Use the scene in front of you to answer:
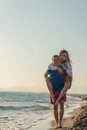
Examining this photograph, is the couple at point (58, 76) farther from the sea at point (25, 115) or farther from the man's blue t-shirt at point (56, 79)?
the sea at point (25, 115)

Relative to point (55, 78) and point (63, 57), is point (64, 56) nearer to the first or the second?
point (63, 57)

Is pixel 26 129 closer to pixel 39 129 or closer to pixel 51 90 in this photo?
pixel 39 129

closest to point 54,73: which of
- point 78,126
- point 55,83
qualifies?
point 55,83

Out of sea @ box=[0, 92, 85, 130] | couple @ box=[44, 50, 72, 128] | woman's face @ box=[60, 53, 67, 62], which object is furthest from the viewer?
sea @ box=[0, 92, 85, 130]

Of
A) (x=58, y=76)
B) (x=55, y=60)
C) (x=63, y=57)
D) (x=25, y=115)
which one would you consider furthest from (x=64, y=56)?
(x=25, y=115)

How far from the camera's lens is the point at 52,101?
852 cm

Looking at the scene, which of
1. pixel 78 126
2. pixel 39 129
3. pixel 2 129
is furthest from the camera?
pixel 2 129

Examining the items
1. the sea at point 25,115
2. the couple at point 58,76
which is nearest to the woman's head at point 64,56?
the couple at point 58,76

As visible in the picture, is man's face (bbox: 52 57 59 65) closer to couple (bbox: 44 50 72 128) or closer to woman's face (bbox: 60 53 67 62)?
couple (bbox: 44 50 72 128)

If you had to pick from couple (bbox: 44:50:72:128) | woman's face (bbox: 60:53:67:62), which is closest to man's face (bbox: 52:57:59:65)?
couple (bbox: 44:50:72:128)

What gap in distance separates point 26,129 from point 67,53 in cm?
274

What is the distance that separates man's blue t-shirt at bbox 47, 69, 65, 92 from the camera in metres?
8.41

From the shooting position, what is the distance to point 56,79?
8.41 metres

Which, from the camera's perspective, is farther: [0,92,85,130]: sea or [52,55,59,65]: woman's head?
[0,92,85,130]: sea
